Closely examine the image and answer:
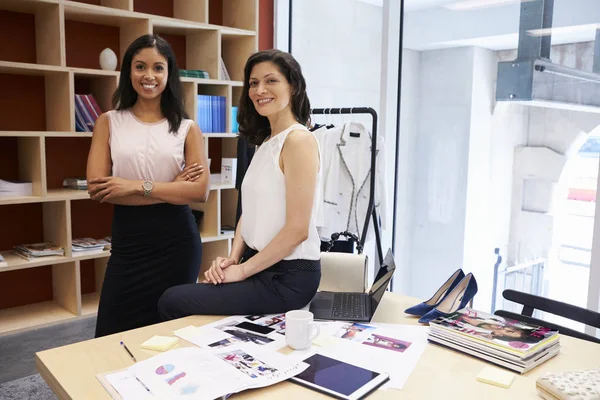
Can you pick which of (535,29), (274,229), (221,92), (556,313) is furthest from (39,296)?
(535,29)

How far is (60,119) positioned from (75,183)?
1.29 feet

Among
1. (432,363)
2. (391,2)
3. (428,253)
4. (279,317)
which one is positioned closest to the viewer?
(432,363)

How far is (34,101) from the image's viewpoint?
10.6 ft

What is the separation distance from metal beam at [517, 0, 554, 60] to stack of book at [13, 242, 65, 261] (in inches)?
112

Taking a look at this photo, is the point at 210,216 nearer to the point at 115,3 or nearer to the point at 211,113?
the point at 211,113

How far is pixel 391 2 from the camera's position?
3.53m

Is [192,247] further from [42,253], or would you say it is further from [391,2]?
[391,2]

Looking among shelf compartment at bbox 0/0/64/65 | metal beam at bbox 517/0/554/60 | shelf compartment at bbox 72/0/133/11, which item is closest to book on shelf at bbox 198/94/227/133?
shelf compartment at bbox 72/0/133/11

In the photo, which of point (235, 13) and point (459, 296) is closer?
point (459, 296)

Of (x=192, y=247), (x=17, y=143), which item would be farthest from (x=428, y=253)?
(x=17, y=143)

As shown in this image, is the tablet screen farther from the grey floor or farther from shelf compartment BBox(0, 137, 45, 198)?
shelf compartment BBox(0, 137, 45, 198)

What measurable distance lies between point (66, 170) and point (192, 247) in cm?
162

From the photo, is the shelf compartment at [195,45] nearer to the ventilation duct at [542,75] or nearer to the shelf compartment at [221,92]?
the shelf compartment at [221,92]

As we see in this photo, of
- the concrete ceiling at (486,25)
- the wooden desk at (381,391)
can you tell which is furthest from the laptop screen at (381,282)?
the concrete ceiling at (486,25)
